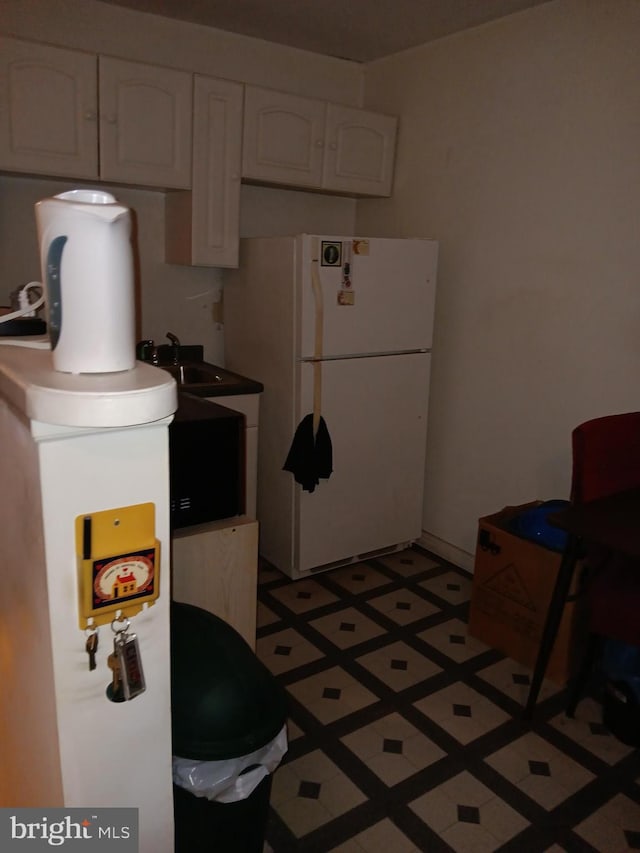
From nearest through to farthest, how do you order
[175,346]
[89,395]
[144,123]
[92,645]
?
[89,395] → [92,645] → [144,123] → [175,346]

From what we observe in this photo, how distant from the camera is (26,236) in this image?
110 inches

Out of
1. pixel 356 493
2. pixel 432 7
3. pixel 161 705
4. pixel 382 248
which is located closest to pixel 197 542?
pixel 161 705

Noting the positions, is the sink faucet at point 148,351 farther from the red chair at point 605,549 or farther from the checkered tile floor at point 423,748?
the red chair at point 605,549

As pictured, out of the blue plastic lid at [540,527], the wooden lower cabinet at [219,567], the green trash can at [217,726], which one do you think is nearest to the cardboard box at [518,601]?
the blue plastic lid at [540,527]

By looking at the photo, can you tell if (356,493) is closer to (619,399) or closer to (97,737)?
(619,399)

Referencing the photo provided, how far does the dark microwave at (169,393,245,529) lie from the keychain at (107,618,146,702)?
0.51 meters

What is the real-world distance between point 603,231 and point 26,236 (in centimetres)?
241

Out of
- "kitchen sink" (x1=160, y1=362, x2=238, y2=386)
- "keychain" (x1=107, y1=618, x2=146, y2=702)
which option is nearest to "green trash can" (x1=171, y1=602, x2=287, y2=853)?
"keychain" (x1=107, y1=618, x2=146, y2=702)

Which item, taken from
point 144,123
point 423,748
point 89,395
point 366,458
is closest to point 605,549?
point 423,748

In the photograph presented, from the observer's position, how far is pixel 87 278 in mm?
835

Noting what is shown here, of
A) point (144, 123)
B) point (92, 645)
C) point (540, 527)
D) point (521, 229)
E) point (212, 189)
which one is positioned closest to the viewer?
point (92, 645)

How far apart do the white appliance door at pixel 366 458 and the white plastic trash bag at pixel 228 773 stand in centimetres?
164

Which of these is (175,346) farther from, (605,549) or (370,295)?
(605,549)

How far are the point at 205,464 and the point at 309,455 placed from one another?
133 cm
